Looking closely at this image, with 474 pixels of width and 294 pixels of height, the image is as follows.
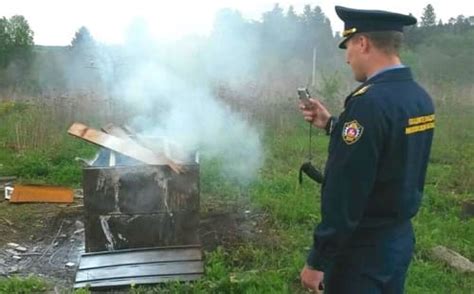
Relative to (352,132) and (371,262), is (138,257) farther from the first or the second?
(352,132)

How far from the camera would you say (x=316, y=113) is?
3354 millimetres

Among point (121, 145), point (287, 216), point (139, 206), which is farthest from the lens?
point (287, 216)

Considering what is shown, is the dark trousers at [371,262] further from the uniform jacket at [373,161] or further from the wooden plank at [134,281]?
the wooden plank at [134,281]

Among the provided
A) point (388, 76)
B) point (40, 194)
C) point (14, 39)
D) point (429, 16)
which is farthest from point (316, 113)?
point (429, 16)

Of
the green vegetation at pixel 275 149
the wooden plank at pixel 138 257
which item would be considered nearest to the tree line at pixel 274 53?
the green vegetation at pixel 275 149

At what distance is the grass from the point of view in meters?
4.67

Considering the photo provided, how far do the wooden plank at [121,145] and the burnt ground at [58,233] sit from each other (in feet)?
3.13

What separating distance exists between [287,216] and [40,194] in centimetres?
311

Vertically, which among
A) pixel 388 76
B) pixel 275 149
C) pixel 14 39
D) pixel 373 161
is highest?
pixel 14 39

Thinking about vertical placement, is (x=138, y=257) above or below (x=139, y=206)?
below

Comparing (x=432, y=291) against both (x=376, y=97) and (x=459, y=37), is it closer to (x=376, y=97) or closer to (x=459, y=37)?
(x=376, y=97)

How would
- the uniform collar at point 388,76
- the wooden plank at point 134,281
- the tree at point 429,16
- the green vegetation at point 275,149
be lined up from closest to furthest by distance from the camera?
the uniform collar at point 388,76 < the wooden plank at point 134,281 < the green vegetation at point 275,149 < the tree at point 429,16

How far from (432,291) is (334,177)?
272cm

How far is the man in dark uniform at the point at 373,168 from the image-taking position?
239 centimetres
